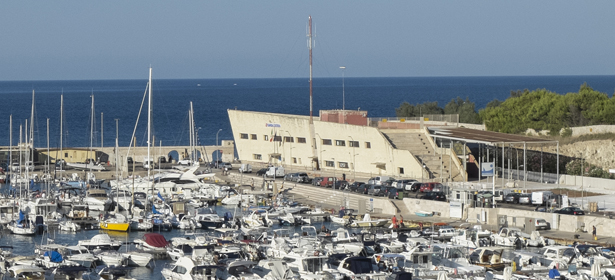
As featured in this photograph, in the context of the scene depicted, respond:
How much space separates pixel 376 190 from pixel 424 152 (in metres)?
11.2

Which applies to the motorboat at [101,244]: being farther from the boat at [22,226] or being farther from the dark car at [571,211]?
the dark car at [571,211]

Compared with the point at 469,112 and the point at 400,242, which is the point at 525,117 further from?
the point at 400,242

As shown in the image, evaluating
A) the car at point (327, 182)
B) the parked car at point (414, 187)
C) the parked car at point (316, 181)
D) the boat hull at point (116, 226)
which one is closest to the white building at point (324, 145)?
the parked car at point (316, 181)

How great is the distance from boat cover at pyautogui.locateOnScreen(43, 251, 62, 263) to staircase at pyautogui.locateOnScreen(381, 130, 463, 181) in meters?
31.9

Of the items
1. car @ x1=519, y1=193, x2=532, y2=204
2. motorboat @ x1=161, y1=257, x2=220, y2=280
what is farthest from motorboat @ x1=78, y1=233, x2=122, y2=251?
car @ x1=519, y1=193, x2=532, y2=204

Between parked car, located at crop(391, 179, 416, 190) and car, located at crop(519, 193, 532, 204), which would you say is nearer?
car, located at crop(519, 193, 532, 204)

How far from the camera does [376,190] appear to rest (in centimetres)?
6134

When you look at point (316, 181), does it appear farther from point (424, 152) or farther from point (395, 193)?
point (395, 193)

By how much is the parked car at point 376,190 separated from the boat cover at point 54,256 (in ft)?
85.5

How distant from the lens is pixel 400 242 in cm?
4428

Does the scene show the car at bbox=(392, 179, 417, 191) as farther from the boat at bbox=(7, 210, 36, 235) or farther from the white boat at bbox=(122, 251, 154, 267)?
the boat at bbox=(7, 210, 36, 235)

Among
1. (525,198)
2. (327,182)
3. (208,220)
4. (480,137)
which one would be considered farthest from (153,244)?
(480,137)

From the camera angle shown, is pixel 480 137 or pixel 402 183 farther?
pixel 480 137

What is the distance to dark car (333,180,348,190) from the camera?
2534 inches
